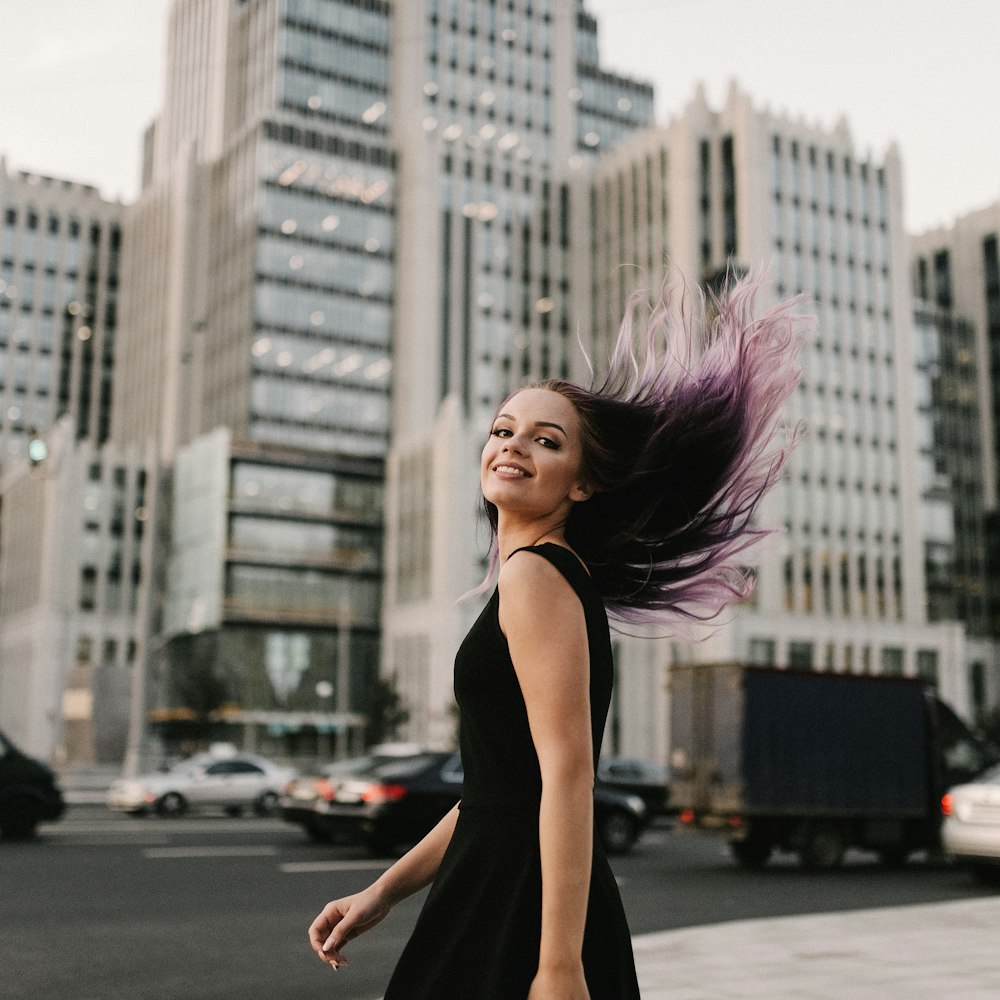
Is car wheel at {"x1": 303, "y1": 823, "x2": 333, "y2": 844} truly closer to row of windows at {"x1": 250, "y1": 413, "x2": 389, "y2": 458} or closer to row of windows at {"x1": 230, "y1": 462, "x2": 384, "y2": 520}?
row of windows at {"x1": 230, "y1": 462, "x2": 384, "y2": 520}

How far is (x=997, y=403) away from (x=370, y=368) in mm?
47862

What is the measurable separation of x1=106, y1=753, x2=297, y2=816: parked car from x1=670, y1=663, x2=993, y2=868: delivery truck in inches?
481

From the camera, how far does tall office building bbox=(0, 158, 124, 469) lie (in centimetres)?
10394

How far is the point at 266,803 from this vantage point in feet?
88.8

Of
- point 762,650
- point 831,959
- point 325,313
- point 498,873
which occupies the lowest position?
point 831,959

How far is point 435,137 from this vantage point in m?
89.8

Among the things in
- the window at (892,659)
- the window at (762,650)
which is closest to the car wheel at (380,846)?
the window at (762,650)

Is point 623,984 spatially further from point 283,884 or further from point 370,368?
point 370,368

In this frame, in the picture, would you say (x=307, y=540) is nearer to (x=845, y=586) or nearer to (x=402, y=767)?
(x=845, y=586)

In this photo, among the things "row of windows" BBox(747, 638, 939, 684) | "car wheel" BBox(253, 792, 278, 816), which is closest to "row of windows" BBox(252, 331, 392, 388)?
"row of windows" BBox(747, 638, 939, 684)

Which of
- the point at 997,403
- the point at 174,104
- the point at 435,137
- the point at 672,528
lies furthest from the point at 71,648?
the point at 672,528

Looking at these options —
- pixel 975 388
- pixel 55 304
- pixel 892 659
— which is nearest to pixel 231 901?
pixel 892 659

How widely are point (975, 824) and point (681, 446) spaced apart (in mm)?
12437

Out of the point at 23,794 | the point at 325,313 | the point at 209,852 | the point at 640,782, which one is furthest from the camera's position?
the point at 325,313
